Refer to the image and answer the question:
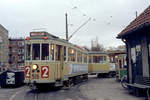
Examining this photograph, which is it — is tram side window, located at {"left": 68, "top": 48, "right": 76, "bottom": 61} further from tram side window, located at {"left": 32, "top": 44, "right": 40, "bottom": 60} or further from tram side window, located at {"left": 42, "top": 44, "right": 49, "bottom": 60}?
tram side window, located at {"left": 32, "top": 44, "right": 40, "bottom": 60}

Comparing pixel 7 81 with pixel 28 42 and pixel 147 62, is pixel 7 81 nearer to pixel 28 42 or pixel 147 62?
pixel 28 42

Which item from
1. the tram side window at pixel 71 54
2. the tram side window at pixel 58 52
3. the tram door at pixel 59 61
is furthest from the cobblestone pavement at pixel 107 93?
the tram side window at pixel 58 52

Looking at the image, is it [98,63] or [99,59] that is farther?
[99,59]

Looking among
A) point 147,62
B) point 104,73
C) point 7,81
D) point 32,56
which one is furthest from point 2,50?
point 147,62

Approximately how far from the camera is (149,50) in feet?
29.8

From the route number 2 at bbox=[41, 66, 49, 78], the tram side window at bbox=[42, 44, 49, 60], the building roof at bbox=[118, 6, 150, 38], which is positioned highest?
the building roof at bbox=[118, 6, 150, 38]

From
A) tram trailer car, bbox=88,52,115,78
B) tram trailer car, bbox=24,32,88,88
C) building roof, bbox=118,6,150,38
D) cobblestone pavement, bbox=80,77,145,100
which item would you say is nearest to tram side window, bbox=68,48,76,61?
tram trailer car, bbox=24,32,88,88

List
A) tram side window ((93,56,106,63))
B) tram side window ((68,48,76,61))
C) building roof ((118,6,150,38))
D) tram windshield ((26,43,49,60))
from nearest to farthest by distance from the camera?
building roof ((118,6,150,38)) → tram windshield ((26,43,49,60)) → tram side window ((68,48,76,61)) → tram side window ((93,56,106,63))

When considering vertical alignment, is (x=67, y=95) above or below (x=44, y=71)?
below

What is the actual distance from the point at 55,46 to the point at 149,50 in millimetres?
5220

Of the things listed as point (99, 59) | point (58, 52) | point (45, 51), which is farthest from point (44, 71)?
point (99, 59)

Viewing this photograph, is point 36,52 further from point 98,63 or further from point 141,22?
point 98,63

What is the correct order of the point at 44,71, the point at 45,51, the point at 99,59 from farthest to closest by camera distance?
the point at 99,59
the point at 45,51
the point at 44,71

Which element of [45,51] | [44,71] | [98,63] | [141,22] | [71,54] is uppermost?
[141,22]
